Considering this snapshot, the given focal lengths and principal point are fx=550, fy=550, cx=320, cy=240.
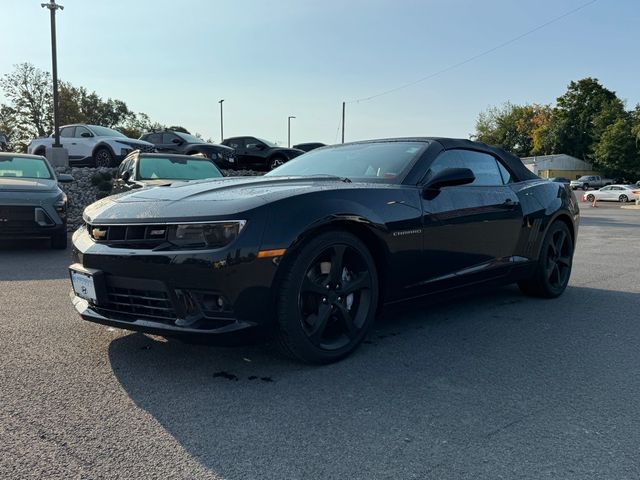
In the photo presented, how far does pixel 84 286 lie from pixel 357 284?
1594mm

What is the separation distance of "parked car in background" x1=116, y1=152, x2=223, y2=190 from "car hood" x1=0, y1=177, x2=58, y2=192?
1.11 metres

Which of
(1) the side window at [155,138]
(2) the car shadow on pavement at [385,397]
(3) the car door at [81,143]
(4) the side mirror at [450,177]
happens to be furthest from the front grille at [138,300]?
(1) the side window at [155,138]

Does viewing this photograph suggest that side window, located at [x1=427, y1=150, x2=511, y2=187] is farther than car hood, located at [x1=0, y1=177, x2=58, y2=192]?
No

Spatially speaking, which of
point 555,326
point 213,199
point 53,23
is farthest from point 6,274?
point 53,23

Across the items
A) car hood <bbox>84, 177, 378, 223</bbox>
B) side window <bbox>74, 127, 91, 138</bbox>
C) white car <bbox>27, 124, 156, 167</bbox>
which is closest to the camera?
car hood <bbox>84, 177, 378, 223</bbox>

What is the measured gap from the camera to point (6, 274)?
241 inches

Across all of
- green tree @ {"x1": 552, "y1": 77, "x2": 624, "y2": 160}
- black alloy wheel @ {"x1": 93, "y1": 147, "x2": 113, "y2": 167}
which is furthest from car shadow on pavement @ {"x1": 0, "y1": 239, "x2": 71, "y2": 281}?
green tree @ {"x1": 552, "y1": 77, "x2": 624, "y2": 160}

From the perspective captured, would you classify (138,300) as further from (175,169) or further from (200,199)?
(175,169)

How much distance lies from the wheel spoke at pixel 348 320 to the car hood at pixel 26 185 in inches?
242

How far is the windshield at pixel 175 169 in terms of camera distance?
29.4 ft

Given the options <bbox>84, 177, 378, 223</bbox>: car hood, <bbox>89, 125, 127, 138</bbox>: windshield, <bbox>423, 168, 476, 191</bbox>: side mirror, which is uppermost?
<bbox>89, 125, 127, 138</bbox>: windshield

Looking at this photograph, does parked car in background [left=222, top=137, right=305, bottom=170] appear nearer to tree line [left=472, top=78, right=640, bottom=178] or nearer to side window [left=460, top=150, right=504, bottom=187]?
side window [left=460, top=150, right=504, bottom=187]

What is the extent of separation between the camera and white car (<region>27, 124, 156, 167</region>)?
15234 mm

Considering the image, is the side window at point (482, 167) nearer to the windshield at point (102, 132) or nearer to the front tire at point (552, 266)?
the front tire at point (552, 266)
